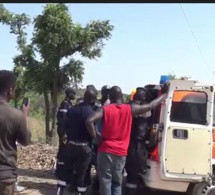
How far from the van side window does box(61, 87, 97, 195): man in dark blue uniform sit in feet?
3.93

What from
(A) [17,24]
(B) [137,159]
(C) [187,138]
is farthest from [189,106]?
(A) [17,24]

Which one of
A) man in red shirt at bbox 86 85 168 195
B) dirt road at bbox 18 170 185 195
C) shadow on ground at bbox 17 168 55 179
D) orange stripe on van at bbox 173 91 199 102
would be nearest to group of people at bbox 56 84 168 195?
man in red shirt at bbox 86 85 168 195

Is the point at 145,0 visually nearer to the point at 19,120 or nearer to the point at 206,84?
the point at 206,84

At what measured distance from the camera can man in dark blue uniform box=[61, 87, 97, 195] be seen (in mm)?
5879

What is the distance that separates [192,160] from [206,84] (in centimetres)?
107

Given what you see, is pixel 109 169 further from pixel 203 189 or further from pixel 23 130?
pixel 23 130

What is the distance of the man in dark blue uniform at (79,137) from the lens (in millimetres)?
5879

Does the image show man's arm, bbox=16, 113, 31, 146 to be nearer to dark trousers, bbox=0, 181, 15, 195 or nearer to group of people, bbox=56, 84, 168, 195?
dark trousers, bbox=0, 181, 15, 195

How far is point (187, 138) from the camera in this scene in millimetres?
5574

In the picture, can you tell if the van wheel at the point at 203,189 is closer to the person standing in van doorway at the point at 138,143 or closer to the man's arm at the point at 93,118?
the person standing in van doorway at the point at 138,143

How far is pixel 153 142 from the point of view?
225 inches

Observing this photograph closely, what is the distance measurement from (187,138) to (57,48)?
9167mm

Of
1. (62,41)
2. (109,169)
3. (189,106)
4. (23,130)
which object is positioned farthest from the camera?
(62,41)

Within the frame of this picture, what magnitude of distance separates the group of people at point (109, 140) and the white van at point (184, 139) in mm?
212
